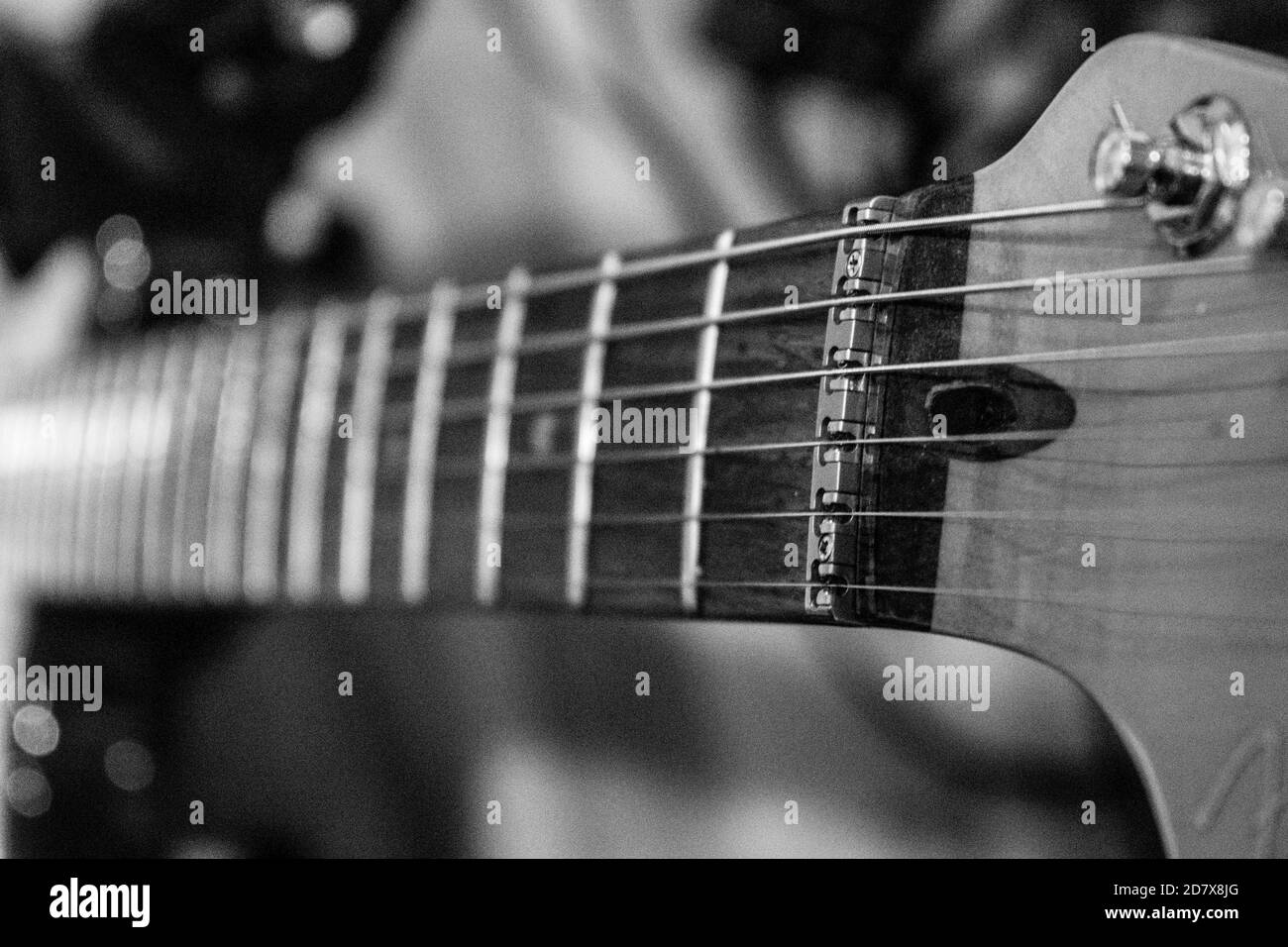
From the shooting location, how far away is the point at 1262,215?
217 mm

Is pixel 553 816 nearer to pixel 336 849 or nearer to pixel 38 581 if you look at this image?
pixel 336 849

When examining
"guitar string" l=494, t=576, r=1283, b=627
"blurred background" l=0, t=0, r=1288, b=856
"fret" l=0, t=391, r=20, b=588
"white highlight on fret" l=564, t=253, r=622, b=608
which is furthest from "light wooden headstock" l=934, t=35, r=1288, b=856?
"fret" l=0, t=391, r=20, b=588

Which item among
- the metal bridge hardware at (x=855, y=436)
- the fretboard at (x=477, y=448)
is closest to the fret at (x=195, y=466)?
the fretboard at (x=477, y=448)

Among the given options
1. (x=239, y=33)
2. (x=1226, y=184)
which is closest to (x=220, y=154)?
(x=239, y=33)

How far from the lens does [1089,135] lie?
0.81 feet

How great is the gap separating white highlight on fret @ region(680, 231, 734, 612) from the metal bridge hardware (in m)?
0.05

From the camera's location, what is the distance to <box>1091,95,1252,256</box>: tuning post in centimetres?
22

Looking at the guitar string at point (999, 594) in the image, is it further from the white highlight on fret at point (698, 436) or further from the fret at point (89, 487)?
the fret at point (89, 487)

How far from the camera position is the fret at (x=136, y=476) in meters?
0.58

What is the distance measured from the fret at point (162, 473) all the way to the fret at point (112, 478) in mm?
27

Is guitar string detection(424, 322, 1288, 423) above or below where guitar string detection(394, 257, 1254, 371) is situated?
below

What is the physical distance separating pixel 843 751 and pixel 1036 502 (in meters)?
0.27

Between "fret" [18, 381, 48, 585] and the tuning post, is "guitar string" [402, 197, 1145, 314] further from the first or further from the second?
"fret" [18, 381, 48, 585]
